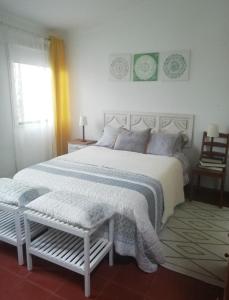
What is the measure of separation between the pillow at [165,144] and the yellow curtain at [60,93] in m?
1.89

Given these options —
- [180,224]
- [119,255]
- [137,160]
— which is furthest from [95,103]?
[119,255]

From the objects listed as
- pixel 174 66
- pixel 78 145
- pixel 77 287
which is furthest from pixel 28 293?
pixel 174 66

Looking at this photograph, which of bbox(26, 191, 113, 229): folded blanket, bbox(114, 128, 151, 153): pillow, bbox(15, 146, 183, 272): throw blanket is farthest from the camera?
Answer: bbox(114, 128, 151, 153): pillow

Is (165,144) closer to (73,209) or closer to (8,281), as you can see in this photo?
(73,209)

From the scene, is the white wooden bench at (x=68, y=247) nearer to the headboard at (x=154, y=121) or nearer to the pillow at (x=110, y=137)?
the pillow at (x=110, y=137)

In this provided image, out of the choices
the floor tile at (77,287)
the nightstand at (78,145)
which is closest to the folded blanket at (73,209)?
the floor tile at (77,287)

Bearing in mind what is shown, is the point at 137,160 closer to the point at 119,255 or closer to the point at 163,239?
the point at 163,239

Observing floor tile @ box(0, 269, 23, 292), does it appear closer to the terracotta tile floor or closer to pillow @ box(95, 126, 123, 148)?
the terracotta tile floor

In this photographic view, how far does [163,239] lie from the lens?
2.38m

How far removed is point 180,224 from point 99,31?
3.28m

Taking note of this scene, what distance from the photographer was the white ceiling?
10.3 ft

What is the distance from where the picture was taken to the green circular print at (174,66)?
11.2 feet

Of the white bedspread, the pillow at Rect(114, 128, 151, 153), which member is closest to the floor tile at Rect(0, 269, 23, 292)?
the white bedspread

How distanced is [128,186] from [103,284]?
808 millimetres
